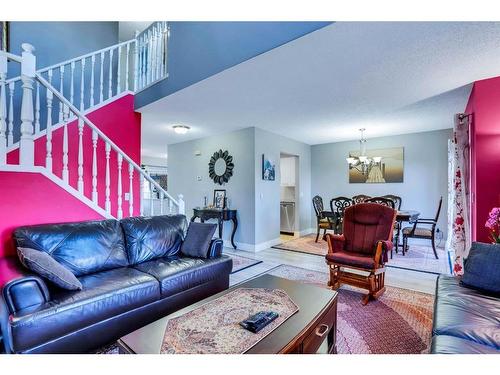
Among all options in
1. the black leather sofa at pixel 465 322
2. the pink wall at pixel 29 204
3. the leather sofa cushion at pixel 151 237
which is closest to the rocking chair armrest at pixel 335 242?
the black leather sofa at pixel 465 322

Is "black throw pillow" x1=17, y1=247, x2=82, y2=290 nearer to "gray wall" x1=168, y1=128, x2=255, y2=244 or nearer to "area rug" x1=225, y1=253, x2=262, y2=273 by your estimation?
"area rug" x1=225, y1=253, x2=262, y2=273

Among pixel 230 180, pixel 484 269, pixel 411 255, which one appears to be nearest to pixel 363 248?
pixel 484 269

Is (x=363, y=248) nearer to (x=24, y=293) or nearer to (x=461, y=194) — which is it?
(x=461, y=194)

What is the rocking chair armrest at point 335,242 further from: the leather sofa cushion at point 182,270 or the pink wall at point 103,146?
the pink wall at point 103,146

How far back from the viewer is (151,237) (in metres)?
2.79

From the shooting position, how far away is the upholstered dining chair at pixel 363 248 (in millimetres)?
2682

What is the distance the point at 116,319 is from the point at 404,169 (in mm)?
5695

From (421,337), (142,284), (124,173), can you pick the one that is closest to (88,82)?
(124,173)

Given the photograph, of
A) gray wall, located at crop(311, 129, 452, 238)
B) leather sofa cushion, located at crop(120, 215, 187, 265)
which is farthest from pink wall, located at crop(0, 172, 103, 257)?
gray wall, located at crop(311, 129, 452, 238)

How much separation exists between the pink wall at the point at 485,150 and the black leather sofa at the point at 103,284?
2.85 m

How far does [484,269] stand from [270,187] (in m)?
3.61

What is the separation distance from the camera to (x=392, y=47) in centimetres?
221

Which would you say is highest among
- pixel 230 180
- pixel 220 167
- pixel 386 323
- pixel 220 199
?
pixel 220 167

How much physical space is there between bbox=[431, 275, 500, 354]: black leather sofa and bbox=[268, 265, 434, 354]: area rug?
0.41 metres
